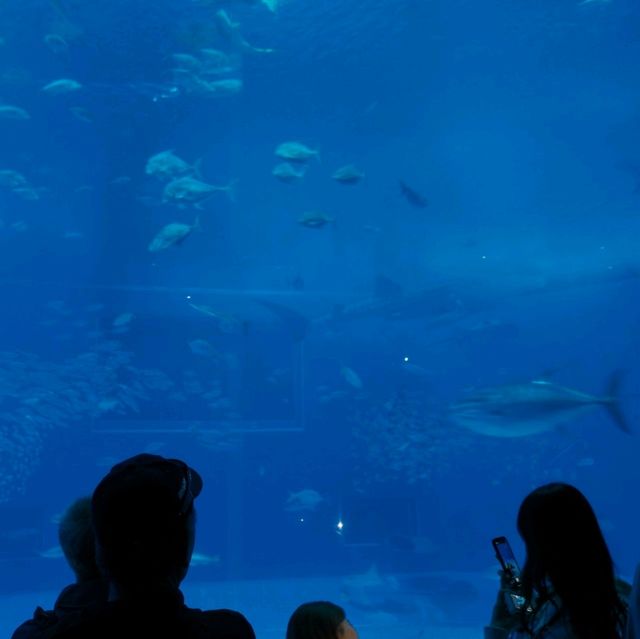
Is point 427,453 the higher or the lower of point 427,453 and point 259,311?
the lower

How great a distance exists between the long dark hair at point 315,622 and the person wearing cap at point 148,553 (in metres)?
0.75

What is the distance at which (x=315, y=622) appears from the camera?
1860mm

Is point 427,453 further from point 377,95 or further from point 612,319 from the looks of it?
point 612,319

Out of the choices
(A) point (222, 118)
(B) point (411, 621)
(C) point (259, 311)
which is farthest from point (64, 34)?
(B) point (411, 621)

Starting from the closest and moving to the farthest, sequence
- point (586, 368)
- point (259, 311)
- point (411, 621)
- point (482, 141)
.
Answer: point (411, 621) → point (482, 141) → point (259, 311) → point (586, 368)

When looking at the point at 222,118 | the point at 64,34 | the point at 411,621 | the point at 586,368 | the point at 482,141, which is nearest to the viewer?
the point at 411,621

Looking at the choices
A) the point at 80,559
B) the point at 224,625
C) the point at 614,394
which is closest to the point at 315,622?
the point at 80,559

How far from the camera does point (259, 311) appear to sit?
2034cm

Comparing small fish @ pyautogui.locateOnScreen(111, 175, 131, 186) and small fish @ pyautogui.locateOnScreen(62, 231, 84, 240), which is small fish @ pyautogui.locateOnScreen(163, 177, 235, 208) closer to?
small fish @ pyautogui.locateOnScreen(111, 175, 131, 186)

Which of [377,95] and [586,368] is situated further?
[586,368]

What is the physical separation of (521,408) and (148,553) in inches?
284

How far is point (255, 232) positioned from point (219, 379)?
4347mm

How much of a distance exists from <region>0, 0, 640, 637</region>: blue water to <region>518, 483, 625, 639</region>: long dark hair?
8970 mm

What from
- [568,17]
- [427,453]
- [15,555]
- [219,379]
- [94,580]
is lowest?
[94,580]
